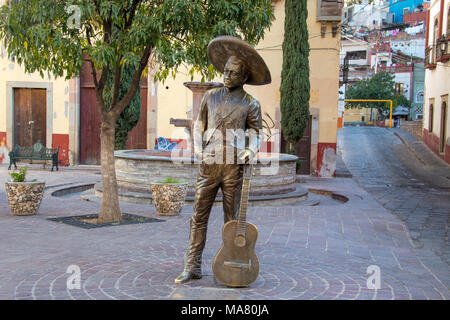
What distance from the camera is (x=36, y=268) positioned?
480 centimetres

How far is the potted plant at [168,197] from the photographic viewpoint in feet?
27.5

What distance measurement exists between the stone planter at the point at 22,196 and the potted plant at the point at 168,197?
6.42 ft

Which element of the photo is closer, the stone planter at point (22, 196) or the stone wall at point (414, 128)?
the stone planter at point (22, 196)

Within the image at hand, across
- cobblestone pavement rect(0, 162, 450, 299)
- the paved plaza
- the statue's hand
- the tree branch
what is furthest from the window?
the statue's hand

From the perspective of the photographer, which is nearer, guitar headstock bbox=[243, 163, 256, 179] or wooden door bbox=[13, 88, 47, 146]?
guitar headstock bbox=[243, 163, 256, 179]

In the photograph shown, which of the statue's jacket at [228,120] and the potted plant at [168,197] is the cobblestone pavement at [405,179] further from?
the potted plant at [168,197]

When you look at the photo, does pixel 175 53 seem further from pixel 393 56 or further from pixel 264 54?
pixel 393 56

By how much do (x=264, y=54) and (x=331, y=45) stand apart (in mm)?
2299

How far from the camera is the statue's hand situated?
4312 mm

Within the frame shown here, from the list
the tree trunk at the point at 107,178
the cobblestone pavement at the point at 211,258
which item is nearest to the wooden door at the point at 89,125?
the cobblestone pavement at the point at 211,258

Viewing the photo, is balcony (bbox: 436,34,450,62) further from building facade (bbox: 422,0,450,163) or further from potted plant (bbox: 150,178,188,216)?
potted plant (bbox: 150,178,188,216)

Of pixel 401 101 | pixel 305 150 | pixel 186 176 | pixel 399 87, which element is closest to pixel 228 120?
pixel 186 176

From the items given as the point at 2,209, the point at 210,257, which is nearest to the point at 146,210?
the point at 2,209

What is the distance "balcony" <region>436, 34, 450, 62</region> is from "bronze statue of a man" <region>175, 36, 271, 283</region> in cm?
1908
